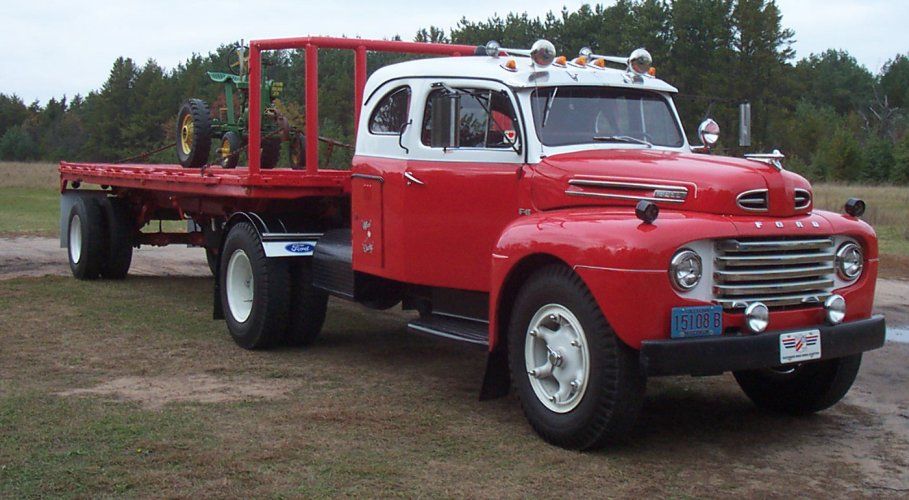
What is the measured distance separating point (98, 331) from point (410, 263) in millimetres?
3702

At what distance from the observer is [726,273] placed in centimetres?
578

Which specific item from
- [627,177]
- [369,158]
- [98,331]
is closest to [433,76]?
[369,158]

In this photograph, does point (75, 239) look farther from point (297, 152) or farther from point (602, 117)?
point (602, 117)

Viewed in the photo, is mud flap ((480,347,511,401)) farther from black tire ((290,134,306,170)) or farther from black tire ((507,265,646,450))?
black tire ((290,134,306,170))

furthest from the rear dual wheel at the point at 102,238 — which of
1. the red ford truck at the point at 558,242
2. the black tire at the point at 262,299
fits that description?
the black tire at the point at 262,299

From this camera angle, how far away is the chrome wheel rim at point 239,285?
368 inches

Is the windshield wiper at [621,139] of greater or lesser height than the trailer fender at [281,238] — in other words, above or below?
above

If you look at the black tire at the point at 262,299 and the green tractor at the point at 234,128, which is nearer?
the black tire at the point at 262,299

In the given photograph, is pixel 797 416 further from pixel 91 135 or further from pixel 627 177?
pixel 91 135

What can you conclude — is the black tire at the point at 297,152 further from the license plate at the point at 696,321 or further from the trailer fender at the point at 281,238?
the license plate at the point at 696,321

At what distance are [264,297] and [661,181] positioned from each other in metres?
3.85

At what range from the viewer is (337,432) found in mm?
6340

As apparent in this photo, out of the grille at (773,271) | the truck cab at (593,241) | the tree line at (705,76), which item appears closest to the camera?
the truck cab at (593,241)

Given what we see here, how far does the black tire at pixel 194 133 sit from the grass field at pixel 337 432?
2.63m
